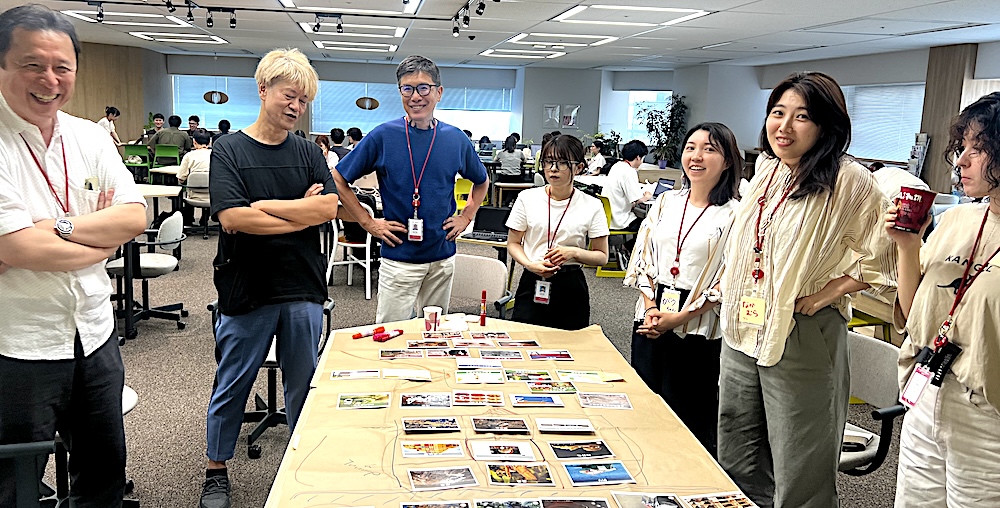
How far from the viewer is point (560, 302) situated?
340cm

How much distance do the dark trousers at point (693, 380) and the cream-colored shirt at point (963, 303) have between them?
2.67 ft

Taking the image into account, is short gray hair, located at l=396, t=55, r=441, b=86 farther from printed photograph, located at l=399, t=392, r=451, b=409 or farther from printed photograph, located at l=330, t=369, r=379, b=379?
printed photograph, located at l=399, t=392, r=451, b=409

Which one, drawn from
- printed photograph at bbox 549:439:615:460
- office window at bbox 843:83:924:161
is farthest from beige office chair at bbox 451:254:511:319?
office window at bbox 843:83:924:161

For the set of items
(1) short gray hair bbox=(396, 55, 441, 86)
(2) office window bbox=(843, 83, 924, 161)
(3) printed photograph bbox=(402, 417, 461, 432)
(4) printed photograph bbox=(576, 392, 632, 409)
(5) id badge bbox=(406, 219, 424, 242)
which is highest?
(2) office window bbox=(843, 83, 924, 161)

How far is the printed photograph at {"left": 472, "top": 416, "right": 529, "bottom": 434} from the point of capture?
1.90 metres

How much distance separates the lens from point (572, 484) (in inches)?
64.4

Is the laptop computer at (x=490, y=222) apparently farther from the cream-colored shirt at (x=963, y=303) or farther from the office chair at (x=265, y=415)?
the cream-colored shirt at (x=963, y=303)

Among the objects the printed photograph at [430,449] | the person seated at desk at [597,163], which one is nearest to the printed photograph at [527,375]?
the printed photograph at [430,449]

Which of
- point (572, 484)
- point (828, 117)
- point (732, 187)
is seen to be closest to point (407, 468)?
point (572, 484)

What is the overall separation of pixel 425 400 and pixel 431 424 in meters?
0.18

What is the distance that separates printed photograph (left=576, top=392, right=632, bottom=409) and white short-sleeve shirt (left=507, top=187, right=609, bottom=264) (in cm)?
129

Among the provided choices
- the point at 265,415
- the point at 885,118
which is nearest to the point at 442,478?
the point at 265,415

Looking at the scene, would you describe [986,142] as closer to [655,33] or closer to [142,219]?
[142,219]

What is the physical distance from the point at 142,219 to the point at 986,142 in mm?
2291
